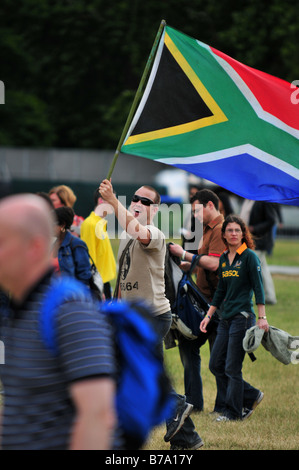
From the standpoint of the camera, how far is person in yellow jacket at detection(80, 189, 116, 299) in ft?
25.8

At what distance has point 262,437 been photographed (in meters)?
6.06

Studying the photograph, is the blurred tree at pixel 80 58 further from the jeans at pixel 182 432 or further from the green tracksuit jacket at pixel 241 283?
the jeans at pixel 182 432

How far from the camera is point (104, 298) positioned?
8109 mm

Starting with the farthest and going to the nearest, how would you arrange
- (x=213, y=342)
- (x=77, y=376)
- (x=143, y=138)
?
(x=213, y=342), (x=143, y=138), (x=77, y=376)

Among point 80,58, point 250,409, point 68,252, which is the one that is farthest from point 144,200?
point 80,58

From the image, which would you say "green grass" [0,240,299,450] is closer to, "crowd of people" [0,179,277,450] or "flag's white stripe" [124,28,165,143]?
"crowd of people" [0,179,277,450]

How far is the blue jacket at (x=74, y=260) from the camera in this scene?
7.09m

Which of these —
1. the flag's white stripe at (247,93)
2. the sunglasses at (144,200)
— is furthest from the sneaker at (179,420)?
the flag's white stripe at (247,93)

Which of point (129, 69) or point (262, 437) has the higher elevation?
point (129, 69)

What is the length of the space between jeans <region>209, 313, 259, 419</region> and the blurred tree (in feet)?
97.4

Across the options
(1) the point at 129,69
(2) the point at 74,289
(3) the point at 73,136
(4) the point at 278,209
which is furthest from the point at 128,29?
(2) the point at 74,289

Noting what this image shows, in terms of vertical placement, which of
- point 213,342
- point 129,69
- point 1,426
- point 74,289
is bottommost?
point 213,342

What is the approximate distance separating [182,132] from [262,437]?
104 inches

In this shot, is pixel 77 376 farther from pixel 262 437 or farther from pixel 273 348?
pixel 273 348
